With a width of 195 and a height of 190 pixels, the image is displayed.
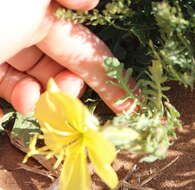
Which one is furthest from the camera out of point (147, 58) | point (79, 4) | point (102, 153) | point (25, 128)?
point (25, 128)

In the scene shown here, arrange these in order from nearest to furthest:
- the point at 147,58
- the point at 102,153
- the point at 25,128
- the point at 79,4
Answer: the point at 102,153 < the point at 79,4 < the point at 147,58 < the point at 25,128

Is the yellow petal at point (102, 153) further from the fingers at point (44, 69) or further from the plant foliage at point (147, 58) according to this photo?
the fingers at point (44, 69)

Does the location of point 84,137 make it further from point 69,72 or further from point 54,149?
point 69,72

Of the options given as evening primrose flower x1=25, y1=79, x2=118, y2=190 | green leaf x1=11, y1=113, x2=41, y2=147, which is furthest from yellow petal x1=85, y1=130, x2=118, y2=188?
green leaf x1=11, y1=113, x2=41, y2=147

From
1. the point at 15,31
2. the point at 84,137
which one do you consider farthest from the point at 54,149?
the point at 15,31

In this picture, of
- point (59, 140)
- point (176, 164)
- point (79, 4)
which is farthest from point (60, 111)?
point (176, 164)

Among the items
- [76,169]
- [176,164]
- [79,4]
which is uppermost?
[79,4]

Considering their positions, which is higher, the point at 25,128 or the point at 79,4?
the point at 79,4

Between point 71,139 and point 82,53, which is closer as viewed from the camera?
point 71,139

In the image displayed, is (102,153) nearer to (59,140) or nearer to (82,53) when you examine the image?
Result: (59,140)
